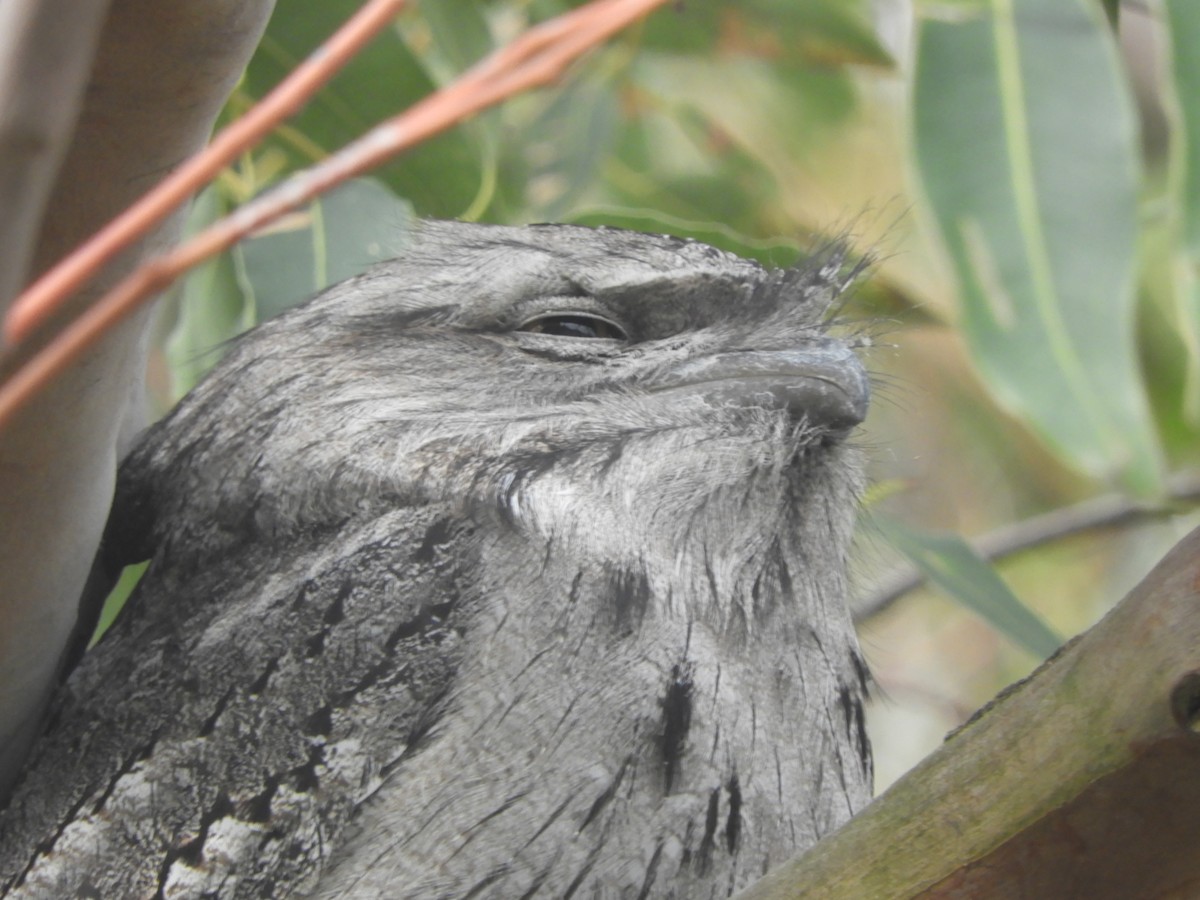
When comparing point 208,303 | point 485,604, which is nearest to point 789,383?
point 485,604

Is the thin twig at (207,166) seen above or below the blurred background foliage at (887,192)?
below

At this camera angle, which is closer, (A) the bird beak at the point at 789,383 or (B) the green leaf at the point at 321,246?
(A) the bird beak at the point at 789,383

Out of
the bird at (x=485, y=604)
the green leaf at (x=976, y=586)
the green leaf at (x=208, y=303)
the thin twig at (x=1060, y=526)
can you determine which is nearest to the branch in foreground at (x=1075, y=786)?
the bird at (x=485, y=604)

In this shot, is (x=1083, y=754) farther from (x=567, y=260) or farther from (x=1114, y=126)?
(x=1114, y=126)

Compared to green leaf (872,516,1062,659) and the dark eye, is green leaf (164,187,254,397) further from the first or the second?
green leaf (872,516,1062,659)

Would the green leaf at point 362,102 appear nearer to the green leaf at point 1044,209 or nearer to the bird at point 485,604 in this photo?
the bird at point 485,604
